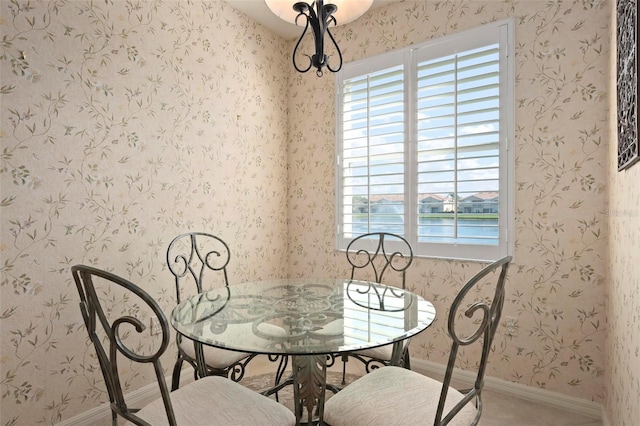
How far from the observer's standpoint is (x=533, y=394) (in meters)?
2.32

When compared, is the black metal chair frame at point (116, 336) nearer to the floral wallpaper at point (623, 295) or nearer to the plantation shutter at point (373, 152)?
the floral wallpaper at point (623, 295)

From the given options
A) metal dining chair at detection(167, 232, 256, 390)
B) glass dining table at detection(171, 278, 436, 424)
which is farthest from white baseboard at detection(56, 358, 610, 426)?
glass dining table at detection(171, 278, 436, 424)

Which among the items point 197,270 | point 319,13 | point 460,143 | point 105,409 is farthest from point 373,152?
point 105,409

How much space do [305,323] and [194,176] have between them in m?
1.66

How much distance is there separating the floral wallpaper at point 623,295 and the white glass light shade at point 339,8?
4.11ft

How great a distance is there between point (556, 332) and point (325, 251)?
1774 mm

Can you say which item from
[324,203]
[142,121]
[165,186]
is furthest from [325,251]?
[142,121]

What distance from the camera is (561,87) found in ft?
7.38

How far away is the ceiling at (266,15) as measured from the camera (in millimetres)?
2926

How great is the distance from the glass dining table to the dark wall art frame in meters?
0.98

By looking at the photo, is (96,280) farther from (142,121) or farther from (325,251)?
(325,251)

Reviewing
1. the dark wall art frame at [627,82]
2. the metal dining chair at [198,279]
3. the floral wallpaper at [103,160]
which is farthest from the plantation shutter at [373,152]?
the dark wall art frame at [627,82]

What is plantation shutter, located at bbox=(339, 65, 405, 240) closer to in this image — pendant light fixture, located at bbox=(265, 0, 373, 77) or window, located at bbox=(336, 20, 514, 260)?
window, located at bbox=(336, 20, 514, 260)

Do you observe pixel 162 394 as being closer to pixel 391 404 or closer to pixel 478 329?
pixel 391 404
